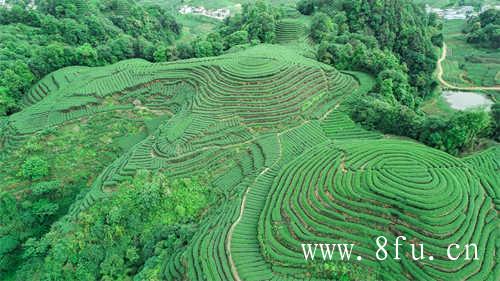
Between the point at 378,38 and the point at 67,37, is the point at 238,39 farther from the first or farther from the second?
the point at 67,37

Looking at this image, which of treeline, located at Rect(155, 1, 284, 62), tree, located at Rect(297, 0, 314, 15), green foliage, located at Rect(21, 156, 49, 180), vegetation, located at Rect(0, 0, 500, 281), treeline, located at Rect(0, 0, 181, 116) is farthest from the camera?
tree, located at Rect(297, 0, 314, 15)

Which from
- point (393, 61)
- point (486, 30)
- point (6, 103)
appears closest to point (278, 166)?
point (393, 61)

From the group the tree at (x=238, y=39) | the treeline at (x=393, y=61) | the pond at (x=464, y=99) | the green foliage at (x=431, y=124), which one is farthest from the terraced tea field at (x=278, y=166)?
the pond at (x=464, y=99)

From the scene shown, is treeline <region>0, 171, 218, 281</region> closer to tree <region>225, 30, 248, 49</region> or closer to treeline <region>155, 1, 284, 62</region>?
treeline <region>155, 1, 284, 62</region>

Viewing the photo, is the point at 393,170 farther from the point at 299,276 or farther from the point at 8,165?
the point at 8,165

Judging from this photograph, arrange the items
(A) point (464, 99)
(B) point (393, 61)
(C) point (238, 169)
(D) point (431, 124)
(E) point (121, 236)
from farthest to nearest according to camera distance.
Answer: (A) point (464, 99) → (B) point (393, 61) → (C) point (238, 169) → (D) point (431, 124) → (E) point (121, 236)

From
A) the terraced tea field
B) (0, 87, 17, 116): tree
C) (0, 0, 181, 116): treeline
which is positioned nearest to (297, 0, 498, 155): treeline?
the terraced tea field
